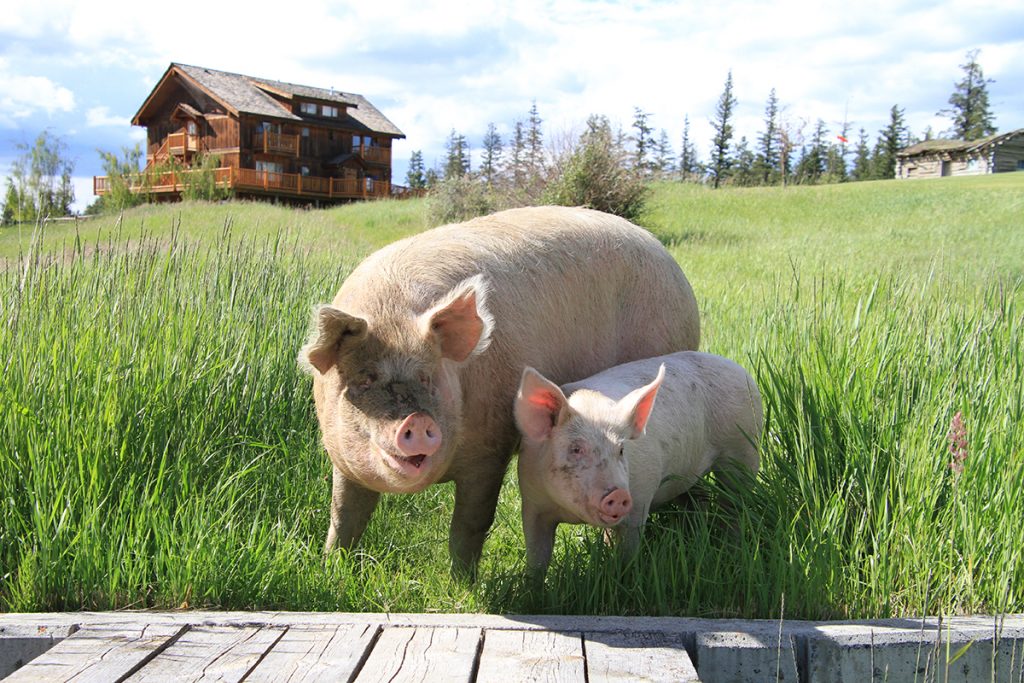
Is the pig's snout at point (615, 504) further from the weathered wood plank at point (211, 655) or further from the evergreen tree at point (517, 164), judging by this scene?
the evergreen tree at point (517, 164)

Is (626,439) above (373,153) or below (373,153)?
below

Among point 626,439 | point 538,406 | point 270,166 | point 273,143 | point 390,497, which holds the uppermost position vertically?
point 273,143

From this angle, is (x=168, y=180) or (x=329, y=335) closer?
Result: (x=329, y=335)

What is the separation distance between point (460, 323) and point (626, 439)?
82 cm

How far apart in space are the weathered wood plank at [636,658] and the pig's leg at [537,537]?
2.30ft

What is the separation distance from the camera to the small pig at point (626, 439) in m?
3.76

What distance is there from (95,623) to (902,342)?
14.3 feet

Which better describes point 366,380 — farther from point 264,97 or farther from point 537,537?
point 264,97

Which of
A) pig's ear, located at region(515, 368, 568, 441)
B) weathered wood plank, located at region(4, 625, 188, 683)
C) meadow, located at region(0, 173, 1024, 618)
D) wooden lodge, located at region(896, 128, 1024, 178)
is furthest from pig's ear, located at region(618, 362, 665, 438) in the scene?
wooden lodge, located at region(896, 128, 1024, 178)

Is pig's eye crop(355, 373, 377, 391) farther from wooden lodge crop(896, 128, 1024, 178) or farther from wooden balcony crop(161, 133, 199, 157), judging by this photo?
wooden lodge crop(896, 128, 1024, 178)

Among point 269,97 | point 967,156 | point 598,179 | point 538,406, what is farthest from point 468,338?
point 967,156

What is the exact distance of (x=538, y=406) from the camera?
3.87 metres

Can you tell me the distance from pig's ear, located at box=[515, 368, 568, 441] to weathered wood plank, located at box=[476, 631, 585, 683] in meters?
0.82

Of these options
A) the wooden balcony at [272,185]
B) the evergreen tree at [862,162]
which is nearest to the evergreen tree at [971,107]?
the evergreen tree at [862,162]
